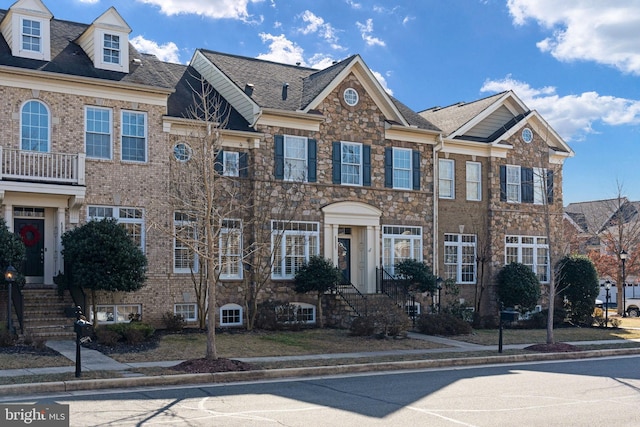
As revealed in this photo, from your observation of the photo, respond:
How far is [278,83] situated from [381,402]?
1772cm

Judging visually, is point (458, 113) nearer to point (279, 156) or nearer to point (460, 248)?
point (460, 248)

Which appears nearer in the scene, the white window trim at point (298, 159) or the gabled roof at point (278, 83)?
the white window trim at point (298, 159)

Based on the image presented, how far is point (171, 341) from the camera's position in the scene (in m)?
19.8

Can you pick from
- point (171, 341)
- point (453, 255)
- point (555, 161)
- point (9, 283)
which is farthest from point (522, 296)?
point (9, 283)

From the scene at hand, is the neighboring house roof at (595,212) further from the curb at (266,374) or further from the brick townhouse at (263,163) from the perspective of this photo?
the curb at (266,374)

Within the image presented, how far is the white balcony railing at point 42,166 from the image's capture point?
796 inches

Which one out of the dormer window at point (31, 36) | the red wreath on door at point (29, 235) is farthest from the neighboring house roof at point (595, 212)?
the dormer window at point (31, 36)

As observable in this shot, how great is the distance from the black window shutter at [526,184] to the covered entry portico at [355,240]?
7.87 m

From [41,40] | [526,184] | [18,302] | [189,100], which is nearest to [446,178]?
[526,184]

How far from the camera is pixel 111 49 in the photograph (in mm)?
23000

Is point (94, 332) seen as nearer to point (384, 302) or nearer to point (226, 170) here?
point (226, 170)

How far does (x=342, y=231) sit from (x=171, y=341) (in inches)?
376

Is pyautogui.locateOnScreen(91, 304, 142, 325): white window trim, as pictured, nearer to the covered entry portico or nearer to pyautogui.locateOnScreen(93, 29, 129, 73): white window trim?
the covered entry portico

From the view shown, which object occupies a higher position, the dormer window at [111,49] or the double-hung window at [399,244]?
the dormer window at [111,49]
